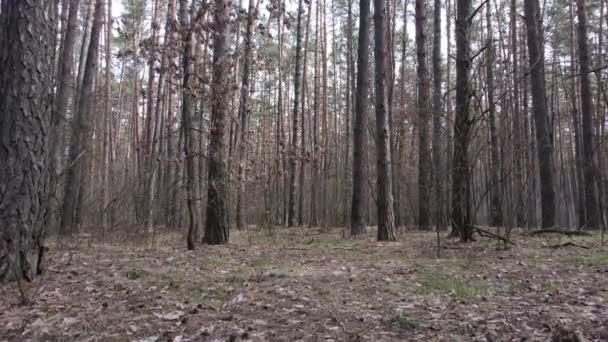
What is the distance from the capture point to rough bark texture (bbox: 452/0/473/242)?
5.68 m

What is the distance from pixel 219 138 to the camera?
655 cm

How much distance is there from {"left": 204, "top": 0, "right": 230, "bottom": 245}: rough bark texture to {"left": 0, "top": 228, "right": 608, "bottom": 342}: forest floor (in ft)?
4.98

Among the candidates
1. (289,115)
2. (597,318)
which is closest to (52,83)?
(597,318)

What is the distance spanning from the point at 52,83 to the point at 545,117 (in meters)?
9.10

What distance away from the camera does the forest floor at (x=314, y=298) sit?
2701 mm

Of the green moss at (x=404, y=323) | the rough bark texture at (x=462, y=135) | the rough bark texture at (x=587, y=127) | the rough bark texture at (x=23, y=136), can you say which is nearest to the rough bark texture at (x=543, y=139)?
the rough bark texture at (x=587, y=127)

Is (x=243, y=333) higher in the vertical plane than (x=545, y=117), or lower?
lower

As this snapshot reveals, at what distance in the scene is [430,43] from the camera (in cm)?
1927

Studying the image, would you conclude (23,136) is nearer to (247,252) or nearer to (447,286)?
(247,252)

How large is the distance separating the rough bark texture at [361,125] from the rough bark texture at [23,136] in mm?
5805

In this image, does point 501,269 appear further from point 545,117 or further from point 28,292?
point 545,117

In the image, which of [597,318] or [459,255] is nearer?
[597,318]

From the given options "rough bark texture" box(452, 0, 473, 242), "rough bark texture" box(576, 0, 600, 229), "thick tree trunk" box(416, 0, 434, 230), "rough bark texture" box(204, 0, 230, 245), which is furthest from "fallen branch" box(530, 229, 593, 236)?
"rough bark texture" box(204, 0, 230, 245)

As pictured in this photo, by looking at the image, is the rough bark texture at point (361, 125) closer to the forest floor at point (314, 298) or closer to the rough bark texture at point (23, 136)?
the forest floor at point (314, 298)
